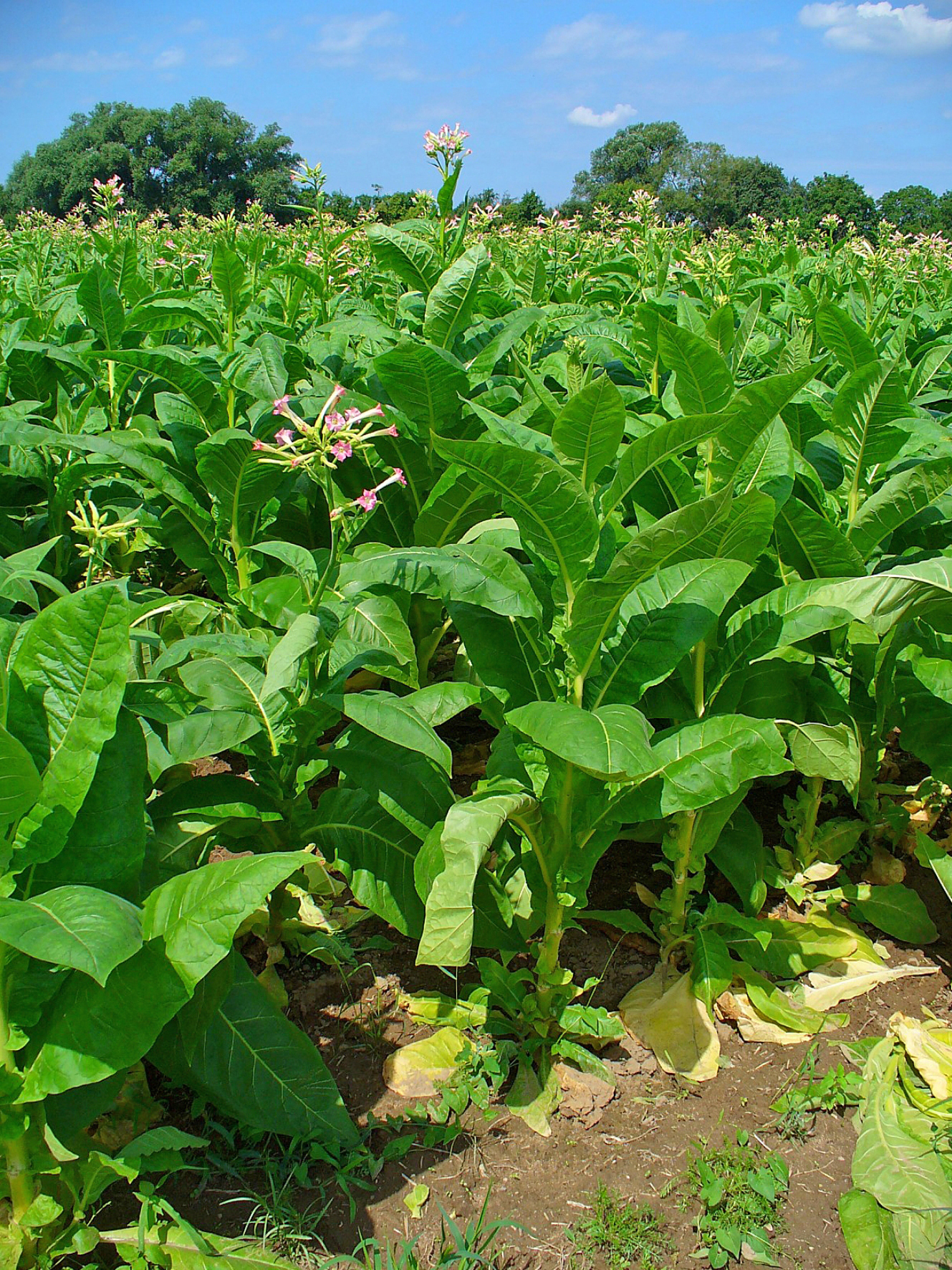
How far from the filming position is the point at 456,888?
1686 millimetres

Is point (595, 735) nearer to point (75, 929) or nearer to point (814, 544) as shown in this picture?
point (75, 929)

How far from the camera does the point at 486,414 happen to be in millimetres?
2014

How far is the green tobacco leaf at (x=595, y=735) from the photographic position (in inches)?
60.8

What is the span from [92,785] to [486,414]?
1.11 meters

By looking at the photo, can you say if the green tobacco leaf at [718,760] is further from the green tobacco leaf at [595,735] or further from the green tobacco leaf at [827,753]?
the green tobacco leaf at [827,753]

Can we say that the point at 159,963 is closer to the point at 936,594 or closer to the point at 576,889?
the point at 576,889

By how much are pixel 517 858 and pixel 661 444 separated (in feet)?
3.37

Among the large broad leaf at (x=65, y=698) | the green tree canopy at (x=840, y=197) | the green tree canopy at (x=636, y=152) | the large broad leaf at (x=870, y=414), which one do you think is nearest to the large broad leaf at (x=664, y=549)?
the large broad leaf at (x=870, y=414)

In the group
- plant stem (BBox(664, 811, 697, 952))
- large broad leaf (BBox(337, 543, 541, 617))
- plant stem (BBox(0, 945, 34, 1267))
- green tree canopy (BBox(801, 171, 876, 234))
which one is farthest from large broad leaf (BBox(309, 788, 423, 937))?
green tree canopy (BBox(801, 171, 876, 234))

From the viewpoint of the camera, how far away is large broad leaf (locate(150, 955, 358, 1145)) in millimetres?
1821

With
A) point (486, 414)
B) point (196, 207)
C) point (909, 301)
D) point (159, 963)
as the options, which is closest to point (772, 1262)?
point (159, 963)

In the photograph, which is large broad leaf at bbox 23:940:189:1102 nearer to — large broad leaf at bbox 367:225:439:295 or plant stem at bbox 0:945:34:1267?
plant stem at bbox 0:945:34:1267

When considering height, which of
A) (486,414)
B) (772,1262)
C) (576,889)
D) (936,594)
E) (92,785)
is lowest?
(772,1262)

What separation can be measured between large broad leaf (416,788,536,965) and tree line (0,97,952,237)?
31.2m
